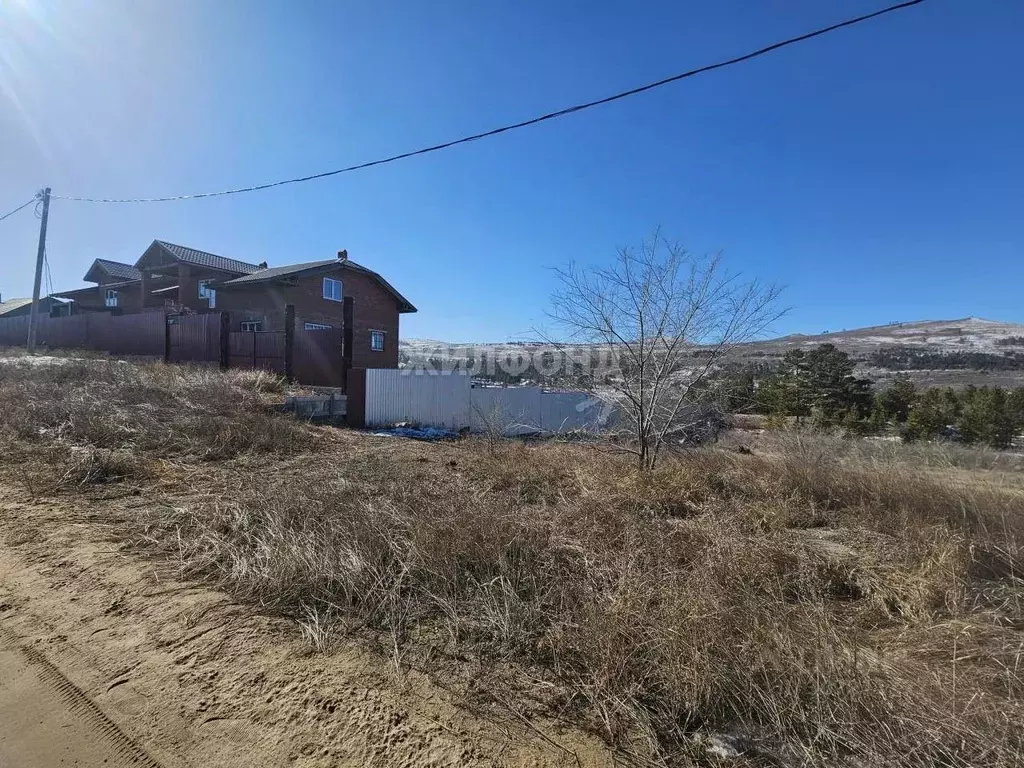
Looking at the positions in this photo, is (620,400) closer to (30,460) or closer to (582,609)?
(582,609)

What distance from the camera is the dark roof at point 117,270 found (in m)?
33.4

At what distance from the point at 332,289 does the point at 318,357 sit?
38.5 feet

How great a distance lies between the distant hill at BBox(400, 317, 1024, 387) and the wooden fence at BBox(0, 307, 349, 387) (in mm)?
5612

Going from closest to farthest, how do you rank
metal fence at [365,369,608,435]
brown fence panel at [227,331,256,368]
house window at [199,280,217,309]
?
1. metal fence at [365,369,608,435]
2. brown fence panel at [227,331,256,368]
3. house window at [199,280,217,309]

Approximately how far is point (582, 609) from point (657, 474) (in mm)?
3507

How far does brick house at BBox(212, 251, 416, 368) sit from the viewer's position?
2238cm

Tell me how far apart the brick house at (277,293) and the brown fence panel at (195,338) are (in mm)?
2975

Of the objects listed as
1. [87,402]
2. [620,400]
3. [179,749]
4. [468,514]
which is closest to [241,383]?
[87,402]

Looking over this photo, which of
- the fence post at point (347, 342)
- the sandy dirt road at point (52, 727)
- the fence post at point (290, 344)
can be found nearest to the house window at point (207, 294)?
the fence post at point (290, 344)

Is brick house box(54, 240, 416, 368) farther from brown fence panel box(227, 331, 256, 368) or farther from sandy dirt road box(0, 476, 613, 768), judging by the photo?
sandy dirt road box(0, 476, 613, 768)

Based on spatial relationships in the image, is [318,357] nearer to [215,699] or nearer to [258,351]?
[258,351]

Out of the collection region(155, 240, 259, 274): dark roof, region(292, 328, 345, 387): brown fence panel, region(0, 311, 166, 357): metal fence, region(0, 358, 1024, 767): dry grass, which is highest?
region(155, 240, 259, 274): dark roof

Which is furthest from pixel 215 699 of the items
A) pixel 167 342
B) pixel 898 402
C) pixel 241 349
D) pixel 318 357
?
pixel 167 342

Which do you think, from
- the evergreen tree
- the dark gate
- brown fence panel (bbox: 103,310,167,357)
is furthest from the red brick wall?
the evergreen tree
